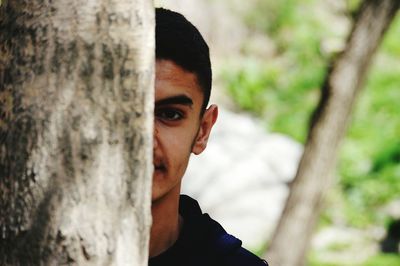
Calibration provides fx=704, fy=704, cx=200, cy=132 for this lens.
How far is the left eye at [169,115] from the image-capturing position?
1783mm

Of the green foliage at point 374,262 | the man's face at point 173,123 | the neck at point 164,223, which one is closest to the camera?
the man's face at point 173,123

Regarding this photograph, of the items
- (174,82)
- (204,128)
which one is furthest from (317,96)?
(174,82)

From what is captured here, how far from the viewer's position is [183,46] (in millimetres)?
1876

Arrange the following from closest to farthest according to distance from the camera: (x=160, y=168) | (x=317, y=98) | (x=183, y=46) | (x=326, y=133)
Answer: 1. (x=160, y=168)
2. (x=183, y=46)
3. (x=326, y=133)
4. (x=317, y=98)

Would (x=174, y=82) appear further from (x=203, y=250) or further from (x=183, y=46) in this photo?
(x=203, y=250)

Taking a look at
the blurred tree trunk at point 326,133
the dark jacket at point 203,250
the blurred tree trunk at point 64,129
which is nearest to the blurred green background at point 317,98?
the blurred tree trunk at point 326,133

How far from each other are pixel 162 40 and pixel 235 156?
8.31m

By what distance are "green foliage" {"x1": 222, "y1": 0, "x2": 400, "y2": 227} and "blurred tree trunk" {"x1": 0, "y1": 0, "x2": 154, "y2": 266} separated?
27.0 feet

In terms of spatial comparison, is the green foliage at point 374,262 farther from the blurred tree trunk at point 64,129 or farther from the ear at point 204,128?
the blurred tree trunk at point 64,129

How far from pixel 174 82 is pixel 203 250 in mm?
489

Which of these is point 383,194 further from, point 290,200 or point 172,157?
point 172,157

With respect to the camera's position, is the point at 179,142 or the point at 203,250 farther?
the point at 203,250

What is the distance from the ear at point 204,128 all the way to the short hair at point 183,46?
3 centimetres

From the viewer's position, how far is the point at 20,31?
137 cm
